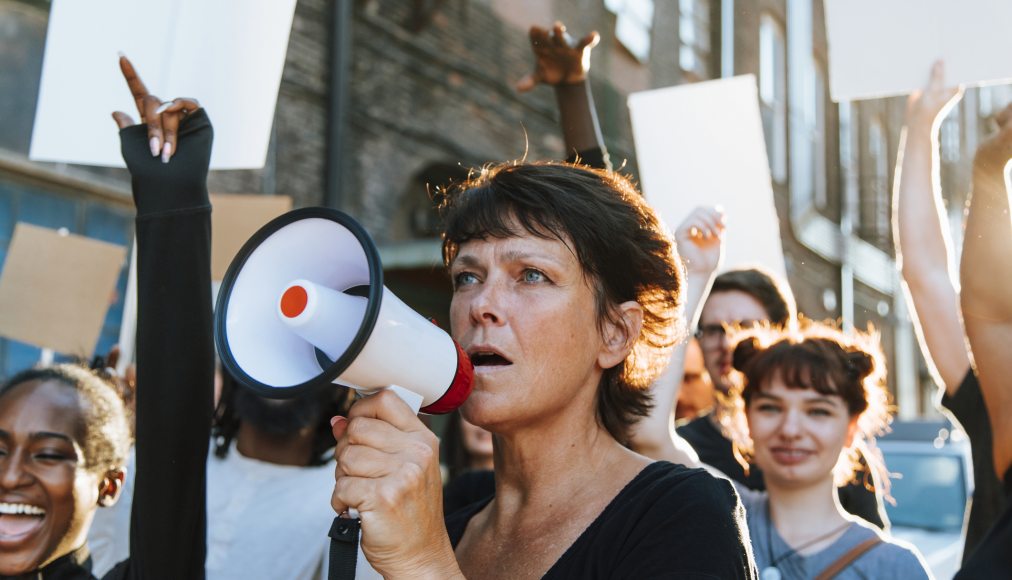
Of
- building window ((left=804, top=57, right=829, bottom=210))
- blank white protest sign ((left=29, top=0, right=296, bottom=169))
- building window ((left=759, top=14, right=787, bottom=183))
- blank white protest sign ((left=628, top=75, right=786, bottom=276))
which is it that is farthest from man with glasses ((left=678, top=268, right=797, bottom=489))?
building window ((left=804, top=57, right=829, bottom=210))

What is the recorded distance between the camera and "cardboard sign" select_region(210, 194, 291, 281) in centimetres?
279

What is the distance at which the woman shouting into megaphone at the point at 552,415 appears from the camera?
1445 mm

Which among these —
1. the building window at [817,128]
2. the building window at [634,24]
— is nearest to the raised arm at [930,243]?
the building window at [634,24]

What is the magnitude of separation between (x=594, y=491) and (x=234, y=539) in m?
1.43

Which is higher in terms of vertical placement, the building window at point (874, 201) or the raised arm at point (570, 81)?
the building window at point (874, 201)

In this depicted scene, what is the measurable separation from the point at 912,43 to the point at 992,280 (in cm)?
87

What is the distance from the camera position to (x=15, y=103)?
5.56 metres

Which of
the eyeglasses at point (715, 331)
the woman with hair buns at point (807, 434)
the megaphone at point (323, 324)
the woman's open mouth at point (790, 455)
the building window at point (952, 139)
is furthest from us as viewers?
the building window at point (952, 139)

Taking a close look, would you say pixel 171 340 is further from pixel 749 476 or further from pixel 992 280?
pixel 749 476

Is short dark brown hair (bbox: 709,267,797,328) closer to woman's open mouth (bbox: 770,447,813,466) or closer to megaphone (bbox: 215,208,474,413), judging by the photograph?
woman's open mouth (bbox: 770,447,813,466)

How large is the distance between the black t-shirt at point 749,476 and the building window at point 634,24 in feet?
25.4

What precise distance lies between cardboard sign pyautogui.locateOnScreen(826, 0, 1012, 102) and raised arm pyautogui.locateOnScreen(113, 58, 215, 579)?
52.1 inches

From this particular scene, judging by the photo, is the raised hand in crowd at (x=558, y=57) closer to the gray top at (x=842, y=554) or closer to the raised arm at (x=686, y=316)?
the raised arm at (x=686, y=316)

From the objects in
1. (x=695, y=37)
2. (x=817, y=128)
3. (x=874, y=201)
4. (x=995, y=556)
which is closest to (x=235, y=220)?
(x=995, y=556)
